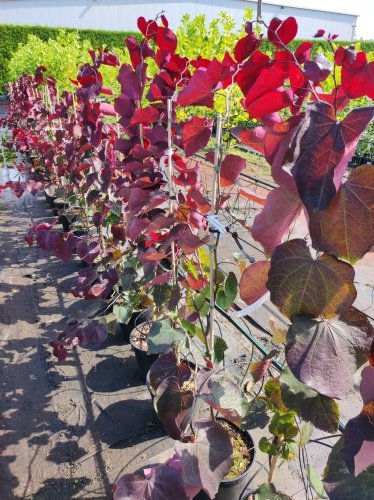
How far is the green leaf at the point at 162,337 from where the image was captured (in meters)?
1.28

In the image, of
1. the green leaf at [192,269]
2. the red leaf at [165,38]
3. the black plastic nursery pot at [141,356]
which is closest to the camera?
the red leaf at [165,38]

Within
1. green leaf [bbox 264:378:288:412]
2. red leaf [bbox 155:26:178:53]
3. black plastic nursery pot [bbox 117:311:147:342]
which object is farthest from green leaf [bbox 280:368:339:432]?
black plastic nursery pot [bbox 117:311:147:342]

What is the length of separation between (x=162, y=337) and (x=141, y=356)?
36.5 inches

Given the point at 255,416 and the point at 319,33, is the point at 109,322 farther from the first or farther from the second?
the point at 319,33

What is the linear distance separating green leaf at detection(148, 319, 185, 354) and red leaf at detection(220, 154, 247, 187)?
20.6 inches

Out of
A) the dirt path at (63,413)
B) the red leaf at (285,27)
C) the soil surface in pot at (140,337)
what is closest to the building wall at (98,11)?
the dirt path at (63,413)

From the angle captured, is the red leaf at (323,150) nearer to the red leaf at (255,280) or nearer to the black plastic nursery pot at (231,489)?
the red leaf at (255,280)

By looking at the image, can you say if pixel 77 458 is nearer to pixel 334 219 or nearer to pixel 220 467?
pixel 220 467

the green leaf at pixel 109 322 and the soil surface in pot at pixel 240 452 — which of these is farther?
the green leaf at pixel 109 322

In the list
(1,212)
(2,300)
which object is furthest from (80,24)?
(2,300)

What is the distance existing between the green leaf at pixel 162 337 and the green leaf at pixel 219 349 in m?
0.15

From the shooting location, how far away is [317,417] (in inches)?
30.5

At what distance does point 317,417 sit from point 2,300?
2.88 metres

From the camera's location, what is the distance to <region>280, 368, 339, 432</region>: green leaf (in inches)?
29.9
